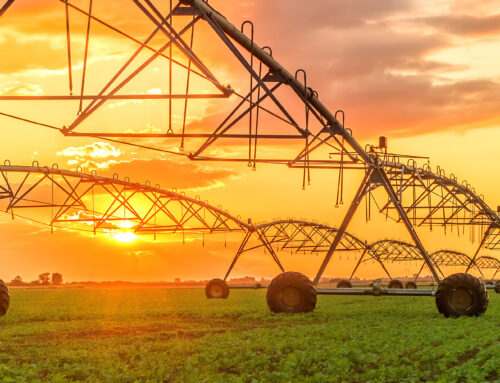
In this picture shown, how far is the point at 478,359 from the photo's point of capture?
13250 millimetres

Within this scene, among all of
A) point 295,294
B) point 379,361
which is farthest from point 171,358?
point 295,294

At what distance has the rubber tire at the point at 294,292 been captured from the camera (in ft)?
76.7

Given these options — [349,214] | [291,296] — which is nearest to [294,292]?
[291,296]

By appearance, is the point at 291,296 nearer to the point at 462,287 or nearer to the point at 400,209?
the point at 462,287

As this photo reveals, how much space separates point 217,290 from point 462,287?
2408cm

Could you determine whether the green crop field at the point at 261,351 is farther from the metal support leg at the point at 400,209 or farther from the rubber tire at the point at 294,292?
the metal support leg at the point at 400,209

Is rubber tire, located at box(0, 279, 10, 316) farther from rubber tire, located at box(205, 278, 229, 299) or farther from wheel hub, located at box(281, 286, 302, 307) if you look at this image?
rubber tire, located at box(205, 278, 229, 299)

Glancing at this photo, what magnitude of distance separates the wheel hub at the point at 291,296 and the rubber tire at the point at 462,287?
4565mm

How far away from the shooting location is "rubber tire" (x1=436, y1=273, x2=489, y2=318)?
2216cm

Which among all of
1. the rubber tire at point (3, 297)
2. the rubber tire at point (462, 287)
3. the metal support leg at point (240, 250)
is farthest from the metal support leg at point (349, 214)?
the metal support leg at point (240, 250)

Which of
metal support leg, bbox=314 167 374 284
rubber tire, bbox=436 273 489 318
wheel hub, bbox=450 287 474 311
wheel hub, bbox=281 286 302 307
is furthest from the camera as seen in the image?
metal support leg, bbox=314 167 374 284

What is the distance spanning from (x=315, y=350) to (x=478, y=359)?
10.4ft

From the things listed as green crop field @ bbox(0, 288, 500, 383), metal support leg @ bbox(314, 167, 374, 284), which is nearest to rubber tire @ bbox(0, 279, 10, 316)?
green crop field @ bbox(0, 288, 500, 383)

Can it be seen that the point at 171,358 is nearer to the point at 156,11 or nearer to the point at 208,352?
the point at 208,352
